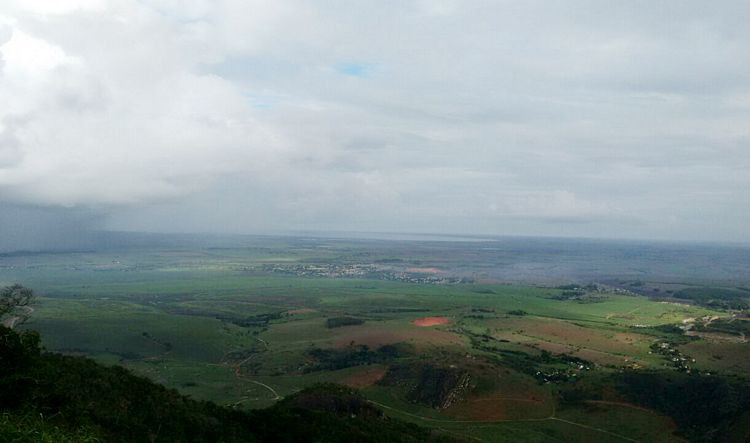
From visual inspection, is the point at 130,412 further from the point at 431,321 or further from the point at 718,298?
the point at 718,298

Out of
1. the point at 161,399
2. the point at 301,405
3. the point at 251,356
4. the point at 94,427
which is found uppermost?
the point at 94,427

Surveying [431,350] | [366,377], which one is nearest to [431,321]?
[431,350]

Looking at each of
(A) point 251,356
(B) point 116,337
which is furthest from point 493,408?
(B) point 116,337

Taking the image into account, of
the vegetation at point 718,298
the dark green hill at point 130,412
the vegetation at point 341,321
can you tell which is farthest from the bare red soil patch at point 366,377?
the vegetation at point 718,298

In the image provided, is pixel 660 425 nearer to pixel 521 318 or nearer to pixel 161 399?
pixel 161 399

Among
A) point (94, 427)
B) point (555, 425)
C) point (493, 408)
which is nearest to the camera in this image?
point (94, 427)

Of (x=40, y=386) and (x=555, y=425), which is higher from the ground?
(x=40, y=386)

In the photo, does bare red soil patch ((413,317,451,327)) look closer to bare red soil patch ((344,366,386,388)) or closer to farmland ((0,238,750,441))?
farmland ((0,238,750,441))
